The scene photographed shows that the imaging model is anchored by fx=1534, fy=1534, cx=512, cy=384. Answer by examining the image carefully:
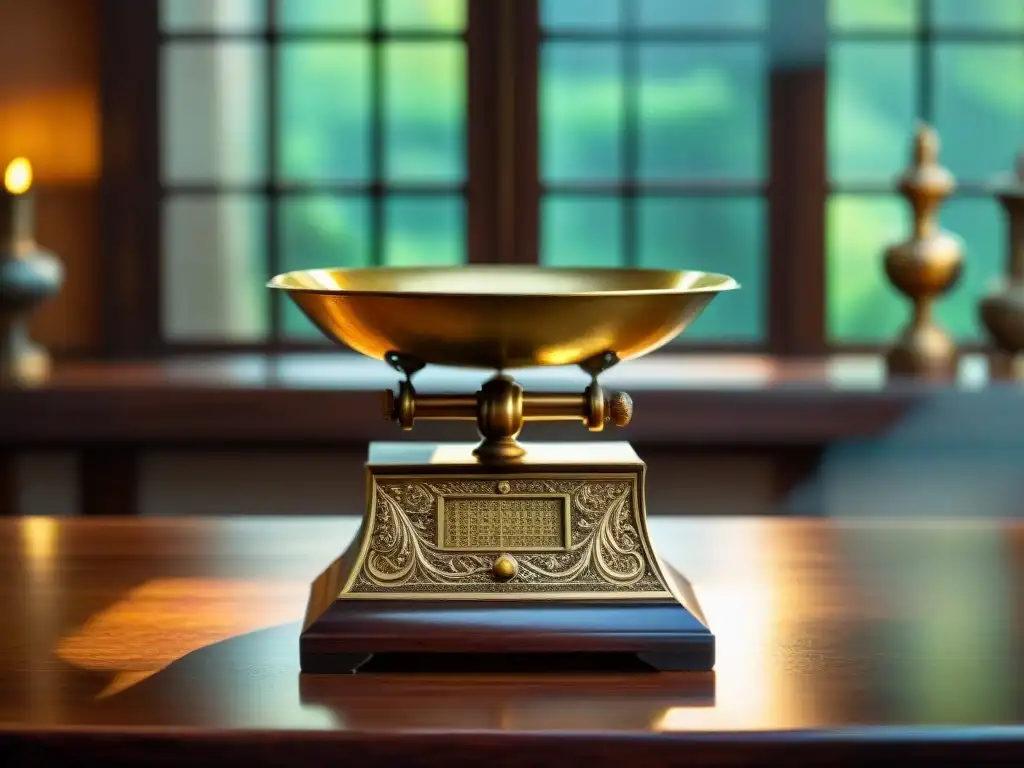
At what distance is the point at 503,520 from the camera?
1170mm

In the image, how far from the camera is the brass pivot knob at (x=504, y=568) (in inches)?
45.4

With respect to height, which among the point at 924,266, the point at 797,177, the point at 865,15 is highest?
the point at 865,15

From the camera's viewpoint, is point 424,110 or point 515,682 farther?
point 424,110

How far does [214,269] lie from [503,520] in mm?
2334

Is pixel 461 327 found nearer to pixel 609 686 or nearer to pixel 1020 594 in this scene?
pixel 609 686

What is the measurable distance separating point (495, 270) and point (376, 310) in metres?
0.30

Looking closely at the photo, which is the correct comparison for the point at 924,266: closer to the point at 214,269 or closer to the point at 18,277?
the point at 214,269

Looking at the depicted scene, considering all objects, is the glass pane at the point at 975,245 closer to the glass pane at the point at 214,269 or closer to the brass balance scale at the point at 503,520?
the glass pane at the point at 214,269

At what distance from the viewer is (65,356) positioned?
131 inches

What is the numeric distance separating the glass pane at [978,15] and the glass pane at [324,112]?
1256 millimetres

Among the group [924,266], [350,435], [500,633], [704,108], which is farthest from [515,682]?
[704,108]

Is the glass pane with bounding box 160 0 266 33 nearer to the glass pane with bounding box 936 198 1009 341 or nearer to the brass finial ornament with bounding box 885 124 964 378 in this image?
the brass finial ornament with bounding box 885 124 964 378

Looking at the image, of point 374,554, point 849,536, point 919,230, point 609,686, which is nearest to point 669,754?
point 609,686

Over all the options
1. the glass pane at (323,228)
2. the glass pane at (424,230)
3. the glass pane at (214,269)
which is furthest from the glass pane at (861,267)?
the glass pane at (214,269)
